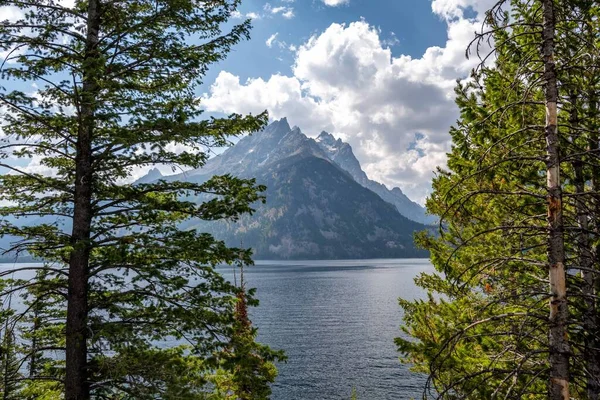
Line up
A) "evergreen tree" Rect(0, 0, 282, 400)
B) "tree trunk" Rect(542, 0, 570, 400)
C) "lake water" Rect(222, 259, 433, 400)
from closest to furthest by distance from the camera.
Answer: "tree trunk" Rect(542, 0, 570, 400) → "evergreen tree" Rect(0, 0, 282, 400) → "lake water" Rect(222, 259, 433, 400)

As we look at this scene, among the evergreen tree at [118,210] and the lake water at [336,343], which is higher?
the evergreen tree at [118,210]

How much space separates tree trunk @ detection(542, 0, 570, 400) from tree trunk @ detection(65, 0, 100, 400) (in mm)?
7117

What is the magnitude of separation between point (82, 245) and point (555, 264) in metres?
7.20

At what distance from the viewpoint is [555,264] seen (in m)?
4.04

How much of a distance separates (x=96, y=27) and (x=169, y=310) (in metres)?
6.60

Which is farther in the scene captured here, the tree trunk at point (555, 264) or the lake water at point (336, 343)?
the lake water at point (336, 343)

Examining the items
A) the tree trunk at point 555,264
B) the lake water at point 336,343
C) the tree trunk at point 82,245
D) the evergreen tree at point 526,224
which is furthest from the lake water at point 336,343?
the tree trunk at point 555,264

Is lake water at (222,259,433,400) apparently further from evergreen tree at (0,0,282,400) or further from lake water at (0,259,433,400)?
evergreen tree at (0,0,282,400)

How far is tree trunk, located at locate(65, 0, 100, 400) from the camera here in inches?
299

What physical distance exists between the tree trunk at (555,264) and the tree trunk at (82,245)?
23.3ft

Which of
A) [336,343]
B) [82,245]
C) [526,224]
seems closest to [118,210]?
[82,245]

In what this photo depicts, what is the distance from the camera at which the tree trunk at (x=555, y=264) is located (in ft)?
12.8

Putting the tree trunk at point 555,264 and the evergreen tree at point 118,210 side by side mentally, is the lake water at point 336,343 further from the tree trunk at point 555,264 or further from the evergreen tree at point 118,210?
the tree trunk at point 555,264

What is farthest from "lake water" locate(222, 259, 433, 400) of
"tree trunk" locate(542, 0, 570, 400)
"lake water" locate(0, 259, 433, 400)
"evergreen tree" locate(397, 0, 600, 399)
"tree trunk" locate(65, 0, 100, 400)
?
A: "tree trunk" locate(542, 0, 570, 400)
